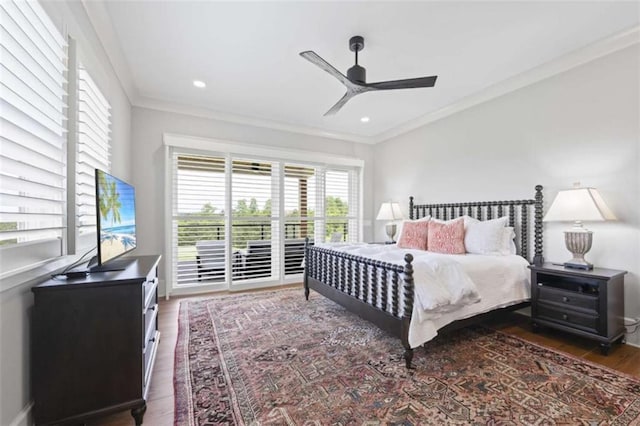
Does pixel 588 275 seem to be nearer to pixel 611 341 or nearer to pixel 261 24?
pixel 611 341

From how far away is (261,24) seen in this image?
240 centimetres

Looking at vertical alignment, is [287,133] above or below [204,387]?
above

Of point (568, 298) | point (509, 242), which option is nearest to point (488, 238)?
point (509, 242)

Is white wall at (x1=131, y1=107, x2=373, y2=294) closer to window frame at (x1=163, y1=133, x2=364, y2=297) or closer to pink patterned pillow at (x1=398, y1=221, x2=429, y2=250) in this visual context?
window frame at (x1=163, y1=133, x2=364, y2=297)

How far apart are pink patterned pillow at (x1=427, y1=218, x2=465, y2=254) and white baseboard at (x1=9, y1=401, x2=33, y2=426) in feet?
11.6

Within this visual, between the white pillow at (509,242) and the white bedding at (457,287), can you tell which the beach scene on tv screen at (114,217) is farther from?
the white pillow at (509,242)

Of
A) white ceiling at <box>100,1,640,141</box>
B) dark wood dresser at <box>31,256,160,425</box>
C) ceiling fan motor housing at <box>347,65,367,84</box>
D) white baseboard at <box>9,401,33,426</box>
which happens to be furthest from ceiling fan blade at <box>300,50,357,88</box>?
white baseboard at <box>9,401,33,426</box>

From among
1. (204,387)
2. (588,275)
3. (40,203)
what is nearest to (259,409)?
(204,387)

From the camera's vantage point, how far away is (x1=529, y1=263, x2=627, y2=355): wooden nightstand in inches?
91.8

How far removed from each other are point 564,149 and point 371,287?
248cm

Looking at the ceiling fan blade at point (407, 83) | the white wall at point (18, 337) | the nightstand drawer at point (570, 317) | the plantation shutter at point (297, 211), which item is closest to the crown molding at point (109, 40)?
the white wall at point (18, 337)

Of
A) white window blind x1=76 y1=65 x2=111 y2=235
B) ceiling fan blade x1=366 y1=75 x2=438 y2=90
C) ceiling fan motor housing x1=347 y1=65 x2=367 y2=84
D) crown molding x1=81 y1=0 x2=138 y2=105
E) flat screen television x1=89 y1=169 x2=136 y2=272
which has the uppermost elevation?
crown molding x1=81 y1=0 x2=138 y2=105

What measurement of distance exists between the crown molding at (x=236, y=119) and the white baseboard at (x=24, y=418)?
3.53m

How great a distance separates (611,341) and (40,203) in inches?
161
